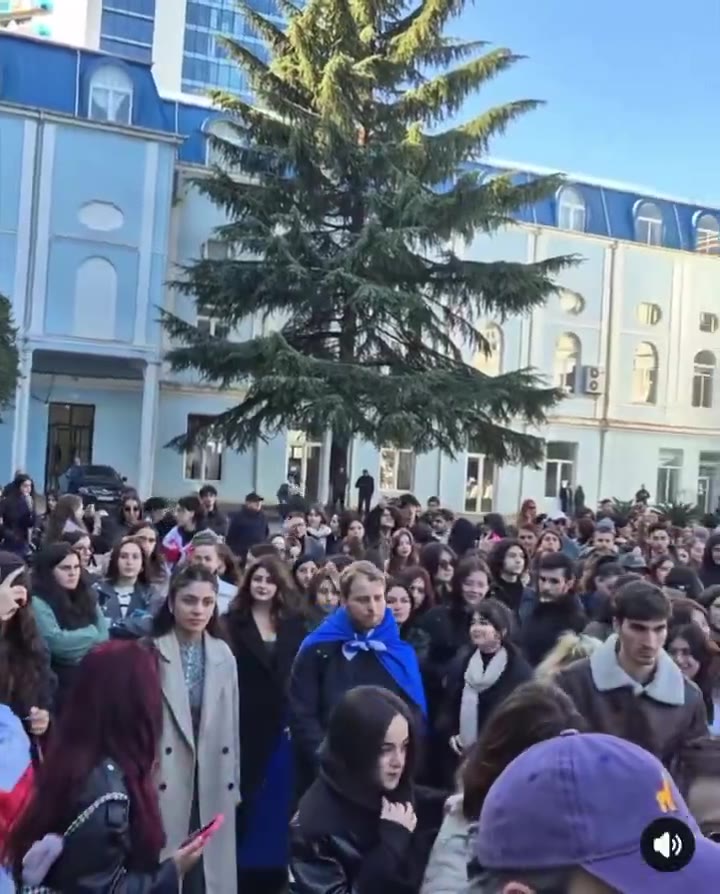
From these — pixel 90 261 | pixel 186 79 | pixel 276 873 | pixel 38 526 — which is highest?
pixel 186 79

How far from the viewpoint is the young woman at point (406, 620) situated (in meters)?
6.83

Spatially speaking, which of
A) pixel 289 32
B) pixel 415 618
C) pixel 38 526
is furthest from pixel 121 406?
pixel 415 618

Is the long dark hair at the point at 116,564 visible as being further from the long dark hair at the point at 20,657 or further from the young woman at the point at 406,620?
the long dark hair at the point at 20,657

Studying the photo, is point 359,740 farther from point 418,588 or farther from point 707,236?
point 707,236

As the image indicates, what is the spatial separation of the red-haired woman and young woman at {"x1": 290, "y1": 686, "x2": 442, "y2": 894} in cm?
41

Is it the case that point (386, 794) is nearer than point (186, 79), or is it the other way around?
point (386, 794)

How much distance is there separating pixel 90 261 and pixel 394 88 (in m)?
11.1

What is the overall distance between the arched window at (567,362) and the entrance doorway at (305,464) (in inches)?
382

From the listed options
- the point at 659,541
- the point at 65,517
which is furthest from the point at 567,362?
the point at 65,517

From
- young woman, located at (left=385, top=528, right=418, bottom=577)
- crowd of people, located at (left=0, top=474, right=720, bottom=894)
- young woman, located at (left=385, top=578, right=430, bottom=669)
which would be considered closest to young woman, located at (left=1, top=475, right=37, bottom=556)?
crowd of people, located at (left=0, top=474, right=720, bottom=894)

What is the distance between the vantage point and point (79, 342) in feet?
104

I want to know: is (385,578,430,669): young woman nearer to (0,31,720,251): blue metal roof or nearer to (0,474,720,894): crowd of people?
(0,474,720,894): crowd of people

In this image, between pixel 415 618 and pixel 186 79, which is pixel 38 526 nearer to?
pixel 415 618

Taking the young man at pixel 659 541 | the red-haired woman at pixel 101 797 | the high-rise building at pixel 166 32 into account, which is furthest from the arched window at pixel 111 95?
the high-rise building at pixel 166 32
